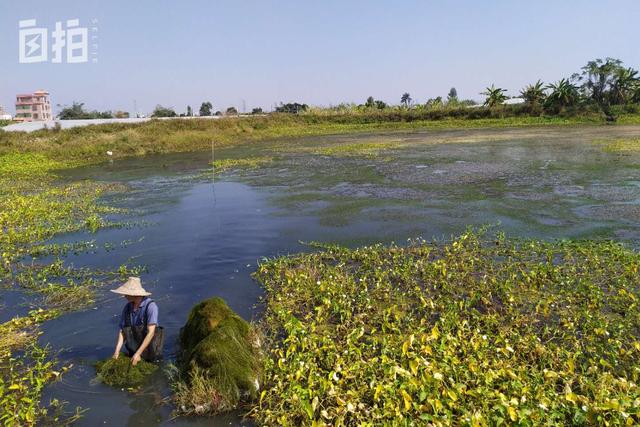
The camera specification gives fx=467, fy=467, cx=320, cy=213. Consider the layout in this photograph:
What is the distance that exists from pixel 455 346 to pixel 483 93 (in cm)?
6520

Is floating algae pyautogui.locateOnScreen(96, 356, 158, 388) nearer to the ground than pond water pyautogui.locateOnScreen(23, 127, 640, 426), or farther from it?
nearer to the ground

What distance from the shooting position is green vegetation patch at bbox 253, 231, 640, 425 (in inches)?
206

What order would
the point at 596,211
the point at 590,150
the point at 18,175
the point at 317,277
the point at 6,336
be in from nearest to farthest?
the point at 6,336 < the point at 317,277 < the point at 596,211 < the point at 18,175 < the point at 590,150

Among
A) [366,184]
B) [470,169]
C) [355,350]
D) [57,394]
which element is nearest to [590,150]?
[470,169]

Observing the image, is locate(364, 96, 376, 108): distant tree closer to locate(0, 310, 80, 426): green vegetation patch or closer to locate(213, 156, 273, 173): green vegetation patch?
locate(213, 156, 273, 173): green vegetation patch

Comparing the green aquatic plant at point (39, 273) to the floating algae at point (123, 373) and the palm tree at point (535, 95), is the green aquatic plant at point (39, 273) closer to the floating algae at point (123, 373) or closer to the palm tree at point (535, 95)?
the floating algae at point (123, 373)

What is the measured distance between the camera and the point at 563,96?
60.8 m

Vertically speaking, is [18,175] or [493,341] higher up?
[18,175]

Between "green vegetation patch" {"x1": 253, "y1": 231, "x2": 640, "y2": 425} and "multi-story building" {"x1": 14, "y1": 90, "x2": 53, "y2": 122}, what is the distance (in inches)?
5953

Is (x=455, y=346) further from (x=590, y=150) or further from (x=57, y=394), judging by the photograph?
(x=590, y=150)

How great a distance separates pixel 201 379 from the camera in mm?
6105

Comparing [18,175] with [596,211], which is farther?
[18,175]

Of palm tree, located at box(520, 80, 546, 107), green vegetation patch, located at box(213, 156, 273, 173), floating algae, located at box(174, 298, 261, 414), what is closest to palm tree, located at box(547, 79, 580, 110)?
palm tree, located at box(520, 80, 546, 107)

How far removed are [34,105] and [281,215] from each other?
150373 millimetres
